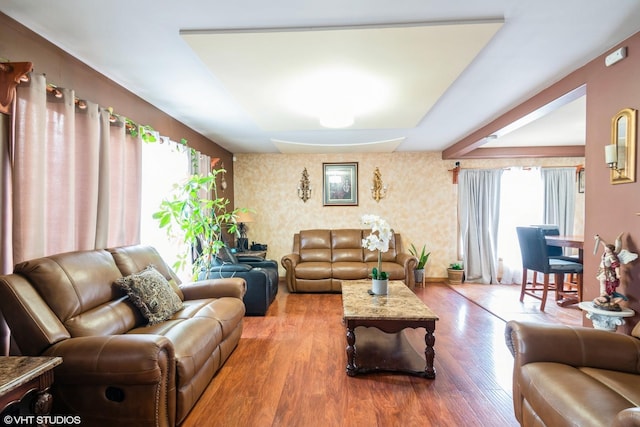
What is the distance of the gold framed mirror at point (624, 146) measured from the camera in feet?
6.35

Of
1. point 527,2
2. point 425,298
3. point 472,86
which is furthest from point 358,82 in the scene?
point 425,298

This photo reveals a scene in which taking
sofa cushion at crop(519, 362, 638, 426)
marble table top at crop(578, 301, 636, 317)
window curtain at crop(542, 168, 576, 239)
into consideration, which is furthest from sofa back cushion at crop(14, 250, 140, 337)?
window curtain at crop(542, 168, 576, 239)

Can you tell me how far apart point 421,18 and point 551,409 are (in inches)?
80.8

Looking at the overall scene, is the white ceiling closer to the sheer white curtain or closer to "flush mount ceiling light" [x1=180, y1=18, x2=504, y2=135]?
"flush mount ceiling light" [x1=180, y1=18, x2=504, y2=135]

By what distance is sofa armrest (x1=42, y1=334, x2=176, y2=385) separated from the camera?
1.48 meters

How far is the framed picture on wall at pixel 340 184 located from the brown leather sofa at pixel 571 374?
4.09m

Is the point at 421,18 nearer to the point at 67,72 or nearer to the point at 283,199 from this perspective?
the point at 67,72

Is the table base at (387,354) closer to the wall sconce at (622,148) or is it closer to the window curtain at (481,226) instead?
the wall sconce at (622,148)

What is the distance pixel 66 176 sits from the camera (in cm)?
208

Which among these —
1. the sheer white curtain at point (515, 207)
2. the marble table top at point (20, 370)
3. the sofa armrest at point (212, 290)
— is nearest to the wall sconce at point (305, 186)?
the sofa armrest at point (212, 290)

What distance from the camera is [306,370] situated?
2414 millimetres

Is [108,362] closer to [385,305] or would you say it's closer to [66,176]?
[66,176]

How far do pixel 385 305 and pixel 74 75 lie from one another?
2.95 metres

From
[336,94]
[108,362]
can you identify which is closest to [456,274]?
[336,94]
